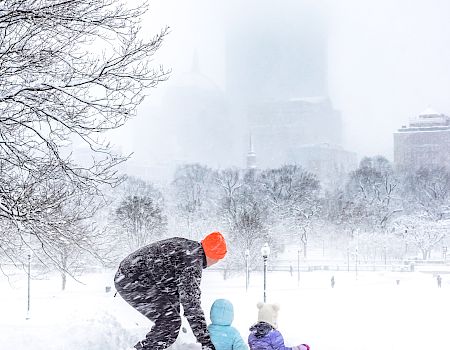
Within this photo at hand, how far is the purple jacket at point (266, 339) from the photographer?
22.9 ft

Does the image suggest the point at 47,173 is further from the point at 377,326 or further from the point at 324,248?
the point at 324,248

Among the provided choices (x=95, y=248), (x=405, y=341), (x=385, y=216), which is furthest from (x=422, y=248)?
(x=95, y=248)

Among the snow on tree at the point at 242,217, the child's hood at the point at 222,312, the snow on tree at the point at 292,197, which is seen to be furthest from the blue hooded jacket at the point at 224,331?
the snow on tree at the point at 292,197

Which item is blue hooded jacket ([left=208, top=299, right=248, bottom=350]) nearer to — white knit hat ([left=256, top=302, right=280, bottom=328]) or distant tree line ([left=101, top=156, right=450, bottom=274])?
white knit hat ([left=256, top=302, right=280, bottom=328])

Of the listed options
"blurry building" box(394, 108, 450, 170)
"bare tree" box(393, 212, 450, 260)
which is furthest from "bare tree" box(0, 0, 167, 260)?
"blurry building" box(394, 108, 450, 170)

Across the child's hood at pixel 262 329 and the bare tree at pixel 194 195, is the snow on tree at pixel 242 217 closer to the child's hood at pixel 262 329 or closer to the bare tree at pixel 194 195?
the bare tree at pixel 194 195

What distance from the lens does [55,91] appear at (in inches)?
352

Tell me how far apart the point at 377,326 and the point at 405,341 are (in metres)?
4.13

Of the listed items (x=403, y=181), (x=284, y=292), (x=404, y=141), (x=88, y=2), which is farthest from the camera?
(x=404, y=141)

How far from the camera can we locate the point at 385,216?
72938mm

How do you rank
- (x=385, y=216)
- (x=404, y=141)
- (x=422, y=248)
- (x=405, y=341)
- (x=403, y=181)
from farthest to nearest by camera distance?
(x=404, y=141)
(x=403, y=181)
(x=385, y=216)
(x=422, y=248)
(x=405, y=341)

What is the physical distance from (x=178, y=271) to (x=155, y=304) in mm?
477

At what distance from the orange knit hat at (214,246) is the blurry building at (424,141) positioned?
13566cm

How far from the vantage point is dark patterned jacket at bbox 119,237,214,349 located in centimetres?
614
